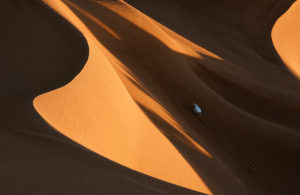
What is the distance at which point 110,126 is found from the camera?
5.66 meters

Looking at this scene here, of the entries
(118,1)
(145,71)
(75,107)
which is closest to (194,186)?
(75,107)

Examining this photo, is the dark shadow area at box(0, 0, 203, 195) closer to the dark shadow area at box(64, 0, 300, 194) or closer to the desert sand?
the desert sand

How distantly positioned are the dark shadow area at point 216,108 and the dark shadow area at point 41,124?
6.22 ft

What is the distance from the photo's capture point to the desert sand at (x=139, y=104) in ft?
14.3

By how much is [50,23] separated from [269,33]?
29.1 feet

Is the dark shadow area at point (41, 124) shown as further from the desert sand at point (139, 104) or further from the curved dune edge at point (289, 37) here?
the curved dune edge at point (289, 37)

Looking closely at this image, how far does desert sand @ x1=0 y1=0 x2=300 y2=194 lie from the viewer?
14.3 ft

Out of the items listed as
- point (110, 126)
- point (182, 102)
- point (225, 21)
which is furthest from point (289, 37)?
point (110, 126)

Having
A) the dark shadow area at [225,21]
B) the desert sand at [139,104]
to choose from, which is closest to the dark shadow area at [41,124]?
the desert sand at [139,104]

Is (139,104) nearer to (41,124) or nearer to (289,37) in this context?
(41,124)

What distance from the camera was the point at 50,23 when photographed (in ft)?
25.9

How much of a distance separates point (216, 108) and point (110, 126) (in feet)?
12.5

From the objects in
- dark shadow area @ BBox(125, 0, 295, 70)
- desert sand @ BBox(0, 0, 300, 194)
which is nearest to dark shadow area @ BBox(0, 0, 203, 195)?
desert sand @ BBox(0, 0, 300, 194)

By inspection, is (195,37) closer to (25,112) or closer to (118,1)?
(118,1)
